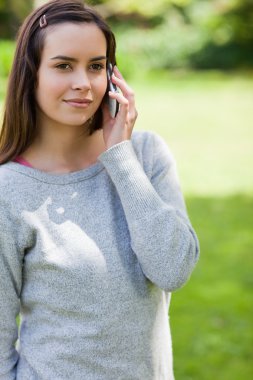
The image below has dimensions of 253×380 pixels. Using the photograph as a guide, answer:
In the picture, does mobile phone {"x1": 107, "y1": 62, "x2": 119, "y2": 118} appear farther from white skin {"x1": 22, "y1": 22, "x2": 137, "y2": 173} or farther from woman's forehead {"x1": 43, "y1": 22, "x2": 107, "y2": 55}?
woman's forehead {"x1": 43, "y1": 22, "x2": 107, "y2": 55}

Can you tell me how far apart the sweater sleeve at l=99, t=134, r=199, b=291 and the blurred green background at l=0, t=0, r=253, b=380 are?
59cm

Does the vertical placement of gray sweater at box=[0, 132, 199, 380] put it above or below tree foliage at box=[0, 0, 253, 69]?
above

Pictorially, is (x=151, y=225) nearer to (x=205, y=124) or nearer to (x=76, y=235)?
(x=76, y=235)

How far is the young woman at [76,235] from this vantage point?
1.72 meters

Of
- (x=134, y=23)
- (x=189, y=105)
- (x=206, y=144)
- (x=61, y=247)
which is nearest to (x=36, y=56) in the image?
(x=61, y=247)

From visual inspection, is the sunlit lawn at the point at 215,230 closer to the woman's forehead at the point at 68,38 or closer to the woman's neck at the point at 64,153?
the woman's neck at the point at 64,153

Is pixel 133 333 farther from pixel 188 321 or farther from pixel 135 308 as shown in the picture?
pixel 188 321

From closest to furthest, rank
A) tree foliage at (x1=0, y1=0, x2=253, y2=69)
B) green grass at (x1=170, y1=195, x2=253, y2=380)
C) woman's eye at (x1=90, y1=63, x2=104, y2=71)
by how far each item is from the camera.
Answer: woman's eye at (x1=90, y1=63, x2=104, y2=71) < green grass at (x1=170, y1=195, x2=253, y2=380) < tree foliage at (x1=0, y1=0, x2=253, y2=69)

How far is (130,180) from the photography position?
5.85 feet

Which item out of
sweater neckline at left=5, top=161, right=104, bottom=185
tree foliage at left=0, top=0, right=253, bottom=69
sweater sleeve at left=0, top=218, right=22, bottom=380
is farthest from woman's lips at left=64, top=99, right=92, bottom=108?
tree foliage at left=0, top=0, right=253, bottom=69

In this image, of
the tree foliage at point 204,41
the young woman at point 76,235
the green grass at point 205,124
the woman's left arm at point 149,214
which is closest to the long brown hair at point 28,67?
the young woman at point 76,235

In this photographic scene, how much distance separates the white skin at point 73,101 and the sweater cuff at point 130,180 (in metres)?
0.07

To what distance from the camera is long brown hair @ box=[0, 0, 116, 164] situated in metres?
1.75

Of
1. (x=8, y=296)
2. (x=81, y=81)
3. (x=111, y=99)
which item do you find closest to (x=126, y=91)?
(x=111, y=99)
